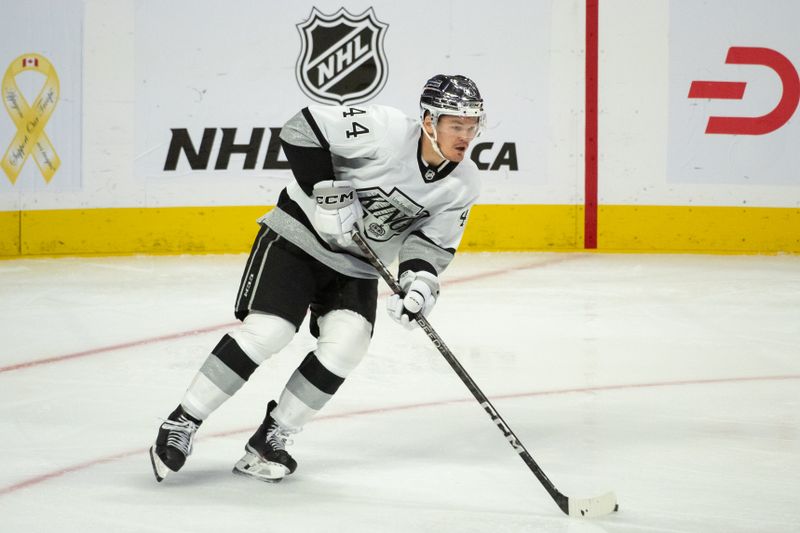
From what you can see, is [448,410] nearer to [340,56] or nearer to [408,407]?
[408,407]

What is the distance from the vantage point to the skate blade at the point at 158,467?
9.42 feet

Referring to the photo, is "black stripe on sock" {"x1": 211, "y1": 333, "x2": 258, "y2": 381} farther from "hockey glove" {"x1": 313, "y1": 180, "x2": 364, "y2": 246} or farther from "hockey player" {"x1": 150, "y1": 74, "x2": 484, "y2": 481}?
"hockey glove" {"x1": 313, "y1": 180, "x2": 364, "y2": 246}

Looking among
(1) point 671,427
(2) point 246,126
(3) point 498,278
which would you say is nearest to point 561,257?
(3) point 498,278

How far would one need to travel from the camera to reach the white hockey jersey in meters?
2.96

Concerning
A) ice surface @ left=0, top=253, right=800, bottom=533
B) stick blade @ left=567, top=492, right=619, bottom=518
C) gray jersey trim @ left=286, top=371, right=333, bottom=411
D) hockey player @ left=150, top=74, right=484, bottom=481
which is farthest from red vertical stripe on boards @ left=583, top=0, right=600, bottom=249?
stick blade @ left=567, top=492, right=619, bottom=518

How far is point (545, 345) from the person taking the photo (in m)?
4.54

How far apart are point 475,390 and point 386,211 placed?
1.57ft

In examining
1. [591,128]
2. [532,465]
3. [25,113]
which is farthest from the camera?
[591,128]

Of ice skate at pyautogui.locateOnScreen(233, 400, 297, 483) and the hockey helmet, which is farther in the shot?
ice skate at pyautogui.locateOnScreen(233, 400, 297, 483)

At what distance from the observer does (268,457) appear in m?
2.96

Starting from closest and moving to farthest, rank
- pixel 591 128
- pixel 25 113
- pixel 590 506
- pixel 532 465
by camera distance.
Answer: pixel 590 506
pixel 532 465
pixel 25 113
pixel 591 128

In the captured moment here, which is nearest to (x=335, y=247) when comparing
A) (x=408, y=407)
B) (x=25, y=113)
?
(x=408, y=407)

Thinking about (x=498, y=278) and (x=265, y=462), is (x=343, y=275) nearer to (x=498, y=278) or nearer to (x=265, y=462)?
(x=265, y=462)

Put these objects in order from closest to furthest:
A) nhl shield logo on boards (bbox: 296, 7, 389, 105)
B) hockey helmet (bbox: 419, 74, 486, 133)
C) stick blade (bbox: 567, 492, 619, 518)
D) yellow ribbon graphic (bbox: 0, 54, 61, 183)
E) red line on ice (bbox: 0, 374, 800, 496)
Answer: stick blade (bbox: 567, 492, 619, 518) → hockey helmet (bbox: 419, 74, 486, 133) → red line on ice (bbox: 0, 374, 800, 496) → yellow ribbon graphic (bbox: 0, 54, 61, 183) → nhl shield logo on boards (bbox: 296, 7, 389, 105)
